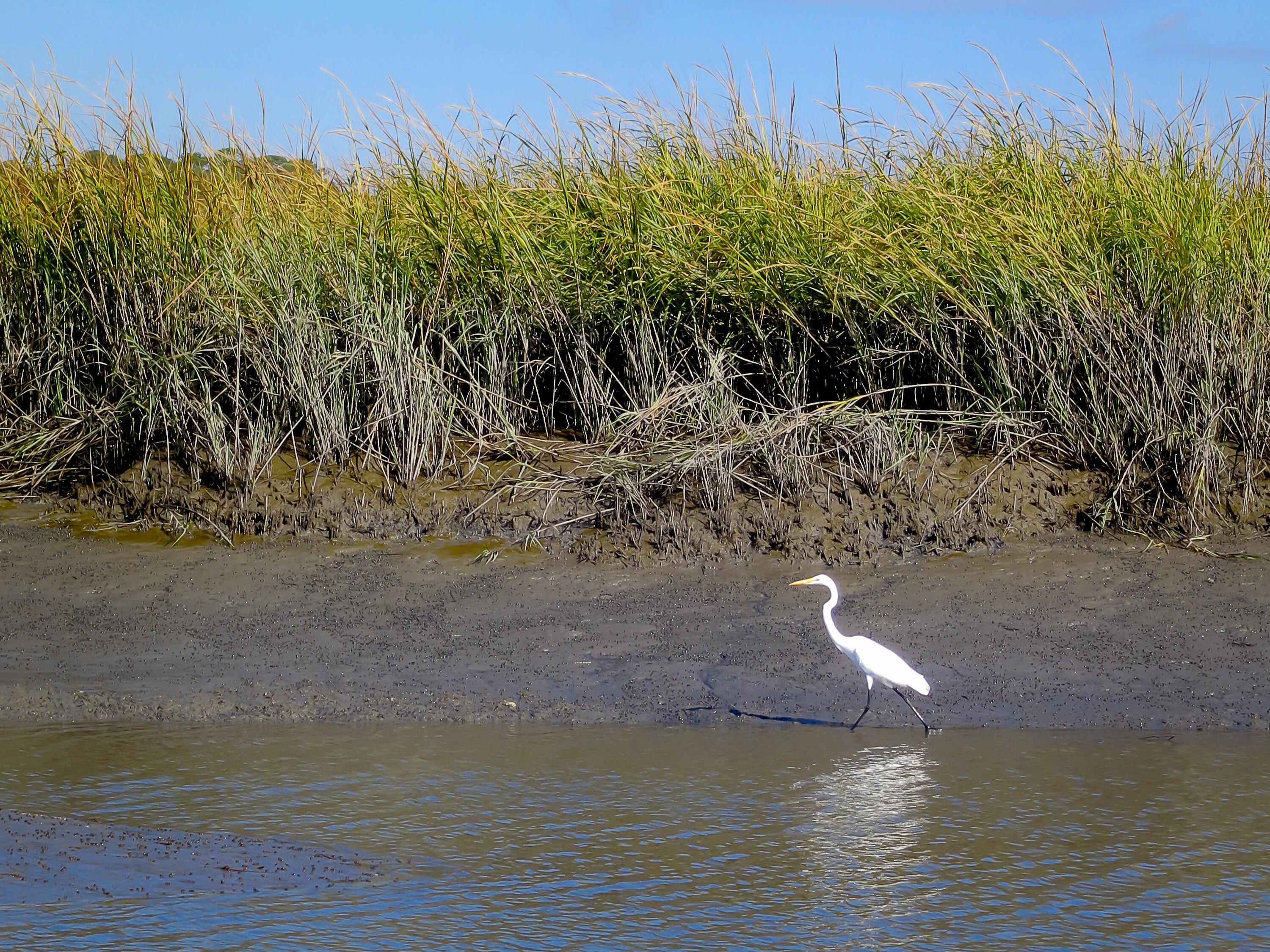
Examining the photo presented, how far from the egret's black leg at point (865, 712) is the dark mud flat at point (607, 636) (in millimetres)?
52

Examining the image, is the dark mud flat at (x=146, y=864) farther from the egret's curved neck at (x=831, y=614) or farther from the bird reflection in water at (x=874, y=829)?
the egret's curved neck at (x=831, y=614)

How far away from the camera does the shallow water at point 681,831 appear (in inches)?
115

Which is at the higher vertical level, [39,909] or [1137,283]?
[1137,283]

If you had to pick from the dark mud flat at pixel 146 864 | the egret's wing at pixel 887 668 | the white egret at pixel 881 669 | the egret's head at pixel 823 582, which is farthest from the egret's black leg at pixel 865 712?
the dark mud flat at pixel 146 864

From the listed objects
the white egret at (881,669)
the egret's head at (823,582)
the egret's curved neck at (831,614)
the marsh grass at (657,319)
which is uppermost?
the marsh grass at (657,319)

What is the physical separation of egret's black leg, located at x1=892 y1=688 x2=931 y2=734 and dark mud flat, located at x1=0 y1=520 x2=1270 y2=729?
59mm

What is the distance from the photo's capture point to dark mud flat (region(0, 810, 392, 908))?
3.09m

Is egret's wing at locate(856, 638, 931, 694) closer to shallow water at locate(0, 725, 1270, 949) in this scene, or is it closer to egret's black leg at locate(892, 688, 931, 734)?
egret's black leg at locate(892, 688, 931, 734)

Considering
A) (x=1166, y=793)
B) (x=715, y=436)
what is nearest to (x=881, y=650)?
(x=1166, y=793)

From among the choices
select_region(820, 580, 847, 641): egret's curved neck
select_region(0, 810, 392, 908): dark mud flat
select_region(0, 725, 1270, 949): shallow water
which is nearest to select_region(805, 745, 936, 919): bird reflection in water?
select_region(0, 725, 1270, 949): shallow water

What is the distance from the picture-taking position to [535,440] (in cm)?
675

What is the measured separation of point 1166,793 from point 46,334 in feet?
20.0

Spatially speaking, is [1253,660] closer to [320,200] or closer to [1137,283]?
[1137,283]

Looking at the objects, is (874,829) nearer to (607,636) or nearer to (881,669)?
(881,669)
